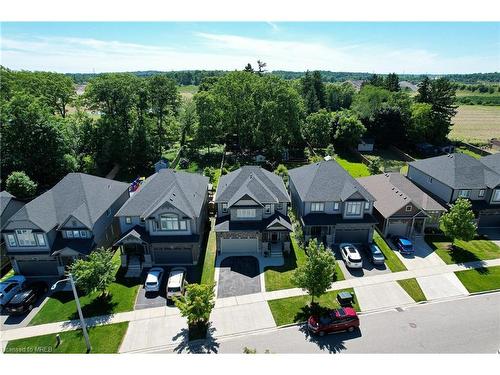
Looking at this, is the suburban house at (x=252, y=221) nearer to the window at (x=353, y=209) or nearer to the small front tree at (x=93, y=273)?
the window at (x=353, y=209)

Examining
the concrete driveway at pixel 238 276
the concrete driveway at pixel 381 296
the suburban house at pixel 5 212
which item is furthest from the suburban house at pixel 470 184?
the suburban house at pixel 5 212

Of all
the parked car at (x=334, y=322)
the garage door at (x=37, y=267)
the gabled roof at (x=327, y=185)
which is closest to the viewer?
the parked car at (x=334, y=322)

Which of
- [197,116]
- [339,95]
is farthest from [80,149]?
[339,95]

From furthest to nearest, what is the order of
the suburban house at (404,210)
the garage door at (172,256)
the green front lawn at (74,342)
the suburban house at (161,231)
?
the suburban house at (404,210), the garage door at (172,256), the suburban house at (161,231), the green front lawn at (74,342)

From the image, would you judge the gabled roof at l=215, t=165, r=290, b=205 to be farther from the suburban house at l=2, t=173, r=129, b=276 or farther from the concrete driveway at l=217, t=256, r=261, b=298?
the suburban house at l=2, t=173, r=129, b=276

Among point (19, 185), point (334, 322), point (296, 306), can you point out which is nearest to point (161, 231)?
point (296, 306)

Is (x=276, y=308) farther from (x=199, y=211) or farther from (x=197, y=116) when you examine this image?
(x=197, y=116)

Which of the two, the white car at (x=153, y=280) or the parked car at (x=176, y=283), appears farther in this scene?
the white car at (x=153, y=280)

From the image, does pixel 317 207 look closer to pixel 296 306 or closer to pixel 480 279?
pixel 296 306
